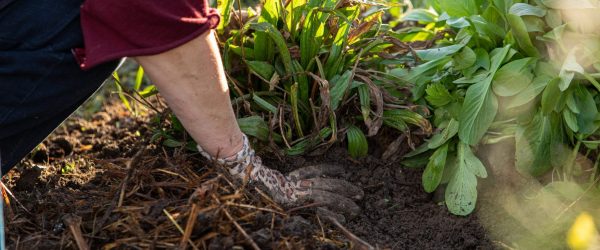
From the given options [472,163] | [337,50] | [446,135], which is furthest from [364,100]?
[472,163]

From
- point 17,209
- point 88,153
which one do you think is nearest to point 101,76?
point 17,209

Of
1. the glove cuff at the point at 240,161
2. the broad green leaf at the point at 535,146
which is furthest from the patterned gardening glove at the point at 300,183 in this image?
the broad green leaf at the point at 535,146

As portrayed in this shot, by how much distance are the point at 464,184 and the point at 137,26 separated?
1304mm

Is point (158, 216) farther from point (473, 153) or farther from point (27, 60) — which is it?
point (473, 153)

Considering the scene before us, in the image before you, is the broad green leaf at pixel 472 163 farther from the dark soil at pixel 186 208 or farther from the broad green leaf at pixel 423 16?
the broad green leaf at pixel 423 16

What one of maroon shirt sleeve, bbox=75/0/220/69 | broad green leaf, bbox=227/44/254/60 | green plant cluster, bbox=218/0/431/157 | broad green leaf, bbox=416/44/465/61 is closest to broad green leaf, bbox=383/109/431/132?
green plant cluster, bbox=218/0/431/157

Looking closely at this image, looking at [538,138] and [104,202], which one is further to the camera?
[538,138]

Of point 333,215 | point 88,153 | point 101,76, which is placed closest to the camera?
point 101,76

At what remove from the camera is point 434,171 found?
9.18 ft

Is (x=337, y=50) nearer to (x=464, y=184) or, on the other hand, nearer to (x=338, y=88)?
(x=338, y=88)

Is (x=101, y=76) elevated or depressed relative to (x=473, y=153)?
elevated

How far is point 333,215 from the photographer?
2.54m

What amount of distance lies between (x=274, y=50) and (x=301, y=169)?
1.56 feet

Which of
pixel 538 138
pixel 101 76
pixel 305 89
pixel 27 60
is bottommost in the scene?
pixel 538 138
